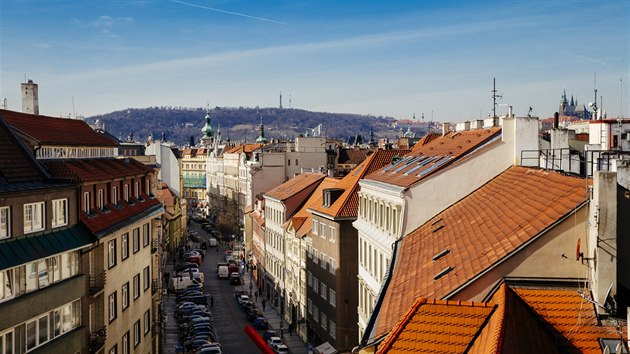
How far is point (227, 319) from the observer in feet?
224

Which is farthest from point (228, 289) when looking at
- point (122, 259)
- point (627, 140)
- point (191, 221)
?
point (191, 221)

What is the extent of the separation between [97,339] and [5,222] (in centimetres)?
886

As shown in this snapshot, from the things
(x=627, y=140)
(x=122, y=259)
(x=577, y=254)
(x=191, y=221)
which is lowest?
(x=191, y=221)

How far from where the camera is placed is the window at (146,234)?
42844 millimetres

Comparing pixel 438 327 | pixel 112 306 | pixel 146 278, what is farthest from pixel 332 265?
pixel 438 327

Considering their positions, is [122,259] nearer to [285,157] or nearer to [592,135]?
[592,135]

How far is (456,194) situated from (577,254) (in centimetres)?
1194

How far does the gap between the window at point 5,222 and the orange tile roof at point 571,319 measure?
16786 millimetres

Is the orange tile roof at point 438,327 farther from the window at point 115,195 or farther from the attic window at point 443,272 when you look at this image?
the window at point 115,195

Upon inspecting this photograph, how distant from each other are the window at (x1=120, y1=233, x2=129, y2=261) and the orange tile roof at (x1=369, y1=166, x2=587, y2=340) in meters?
15.8

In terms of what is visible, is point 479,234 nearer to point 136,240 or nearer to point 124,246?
point 124,246

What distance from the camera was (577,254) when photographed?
1820 centimetres

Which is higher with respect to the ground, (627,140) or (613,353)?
(627,140)

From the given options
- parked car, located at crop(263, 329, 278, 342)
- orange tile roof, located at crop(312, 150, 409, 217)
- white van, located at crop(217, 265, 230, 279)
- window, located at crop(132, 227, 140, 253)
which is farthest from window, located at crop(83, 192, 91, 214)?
white van, located at crop(217, 265, 230, 279)
